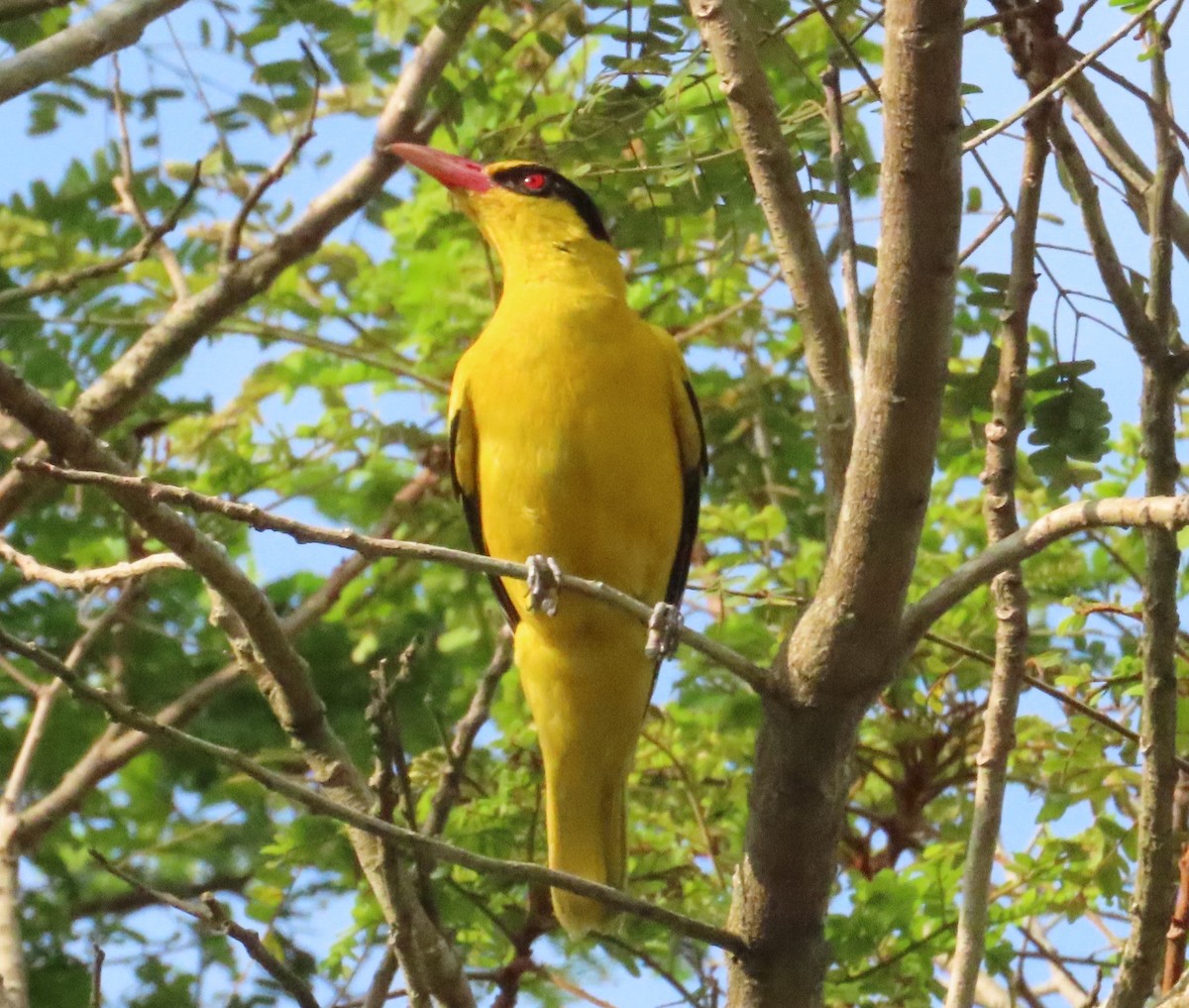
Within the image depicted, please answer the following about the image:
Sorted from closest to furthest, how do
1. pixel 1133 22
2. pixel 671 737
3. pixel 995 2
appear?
pixel 1133 22
pixel 995 2
pixel 671 737

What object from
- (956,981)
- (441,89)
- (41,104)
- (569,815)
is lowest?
(956,981)

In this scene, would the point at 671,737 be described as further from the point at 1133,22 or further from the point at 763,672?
the point at 1133,22

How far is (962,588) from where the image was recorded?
7.03 feet

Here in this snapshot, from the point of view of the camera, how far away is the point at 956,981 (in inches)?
91.6

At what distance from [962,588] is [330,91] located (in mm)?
3368

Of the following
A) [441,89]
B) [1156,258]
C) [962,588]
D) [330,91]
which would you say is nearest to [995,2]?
[1156,258]

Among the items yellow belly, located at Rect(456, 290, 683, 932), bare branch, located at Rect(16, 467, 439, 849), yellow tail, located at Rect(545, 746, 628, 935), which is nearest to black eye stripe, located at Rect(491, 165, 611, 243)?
yellow belly, located at Rect(456, 290, 683, 932)

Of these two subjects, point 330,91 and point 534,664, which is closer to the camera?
point 534,664

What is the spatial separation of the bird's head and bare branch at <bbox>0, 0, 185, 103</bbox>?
3.31 feet

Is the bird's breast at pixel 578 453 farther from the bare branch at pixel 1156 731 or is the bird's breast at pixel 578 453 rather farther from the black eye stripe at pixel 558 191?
the bare branch at pixel 1156 731

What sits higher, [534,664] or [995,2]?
[995,2]

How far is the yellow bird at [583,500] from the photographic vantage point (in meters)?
3.39

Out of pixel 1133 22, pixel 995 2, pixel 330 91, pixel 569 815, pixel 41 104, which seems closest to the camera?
pixel 1133 22

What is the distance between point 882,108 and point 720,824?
7.37 feet
